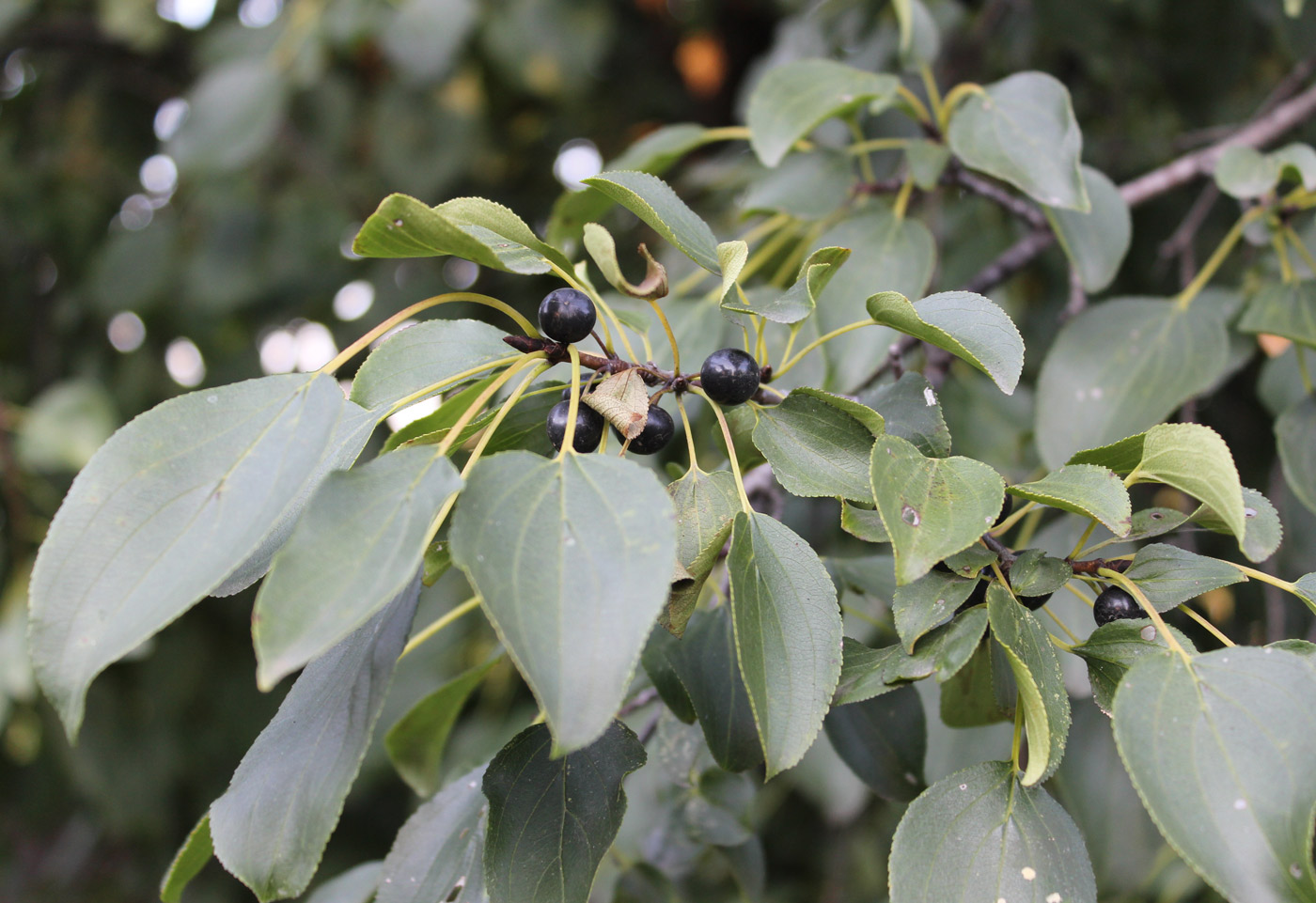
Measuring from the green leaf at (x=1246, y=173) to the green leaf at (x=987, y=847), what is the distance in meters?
0.60

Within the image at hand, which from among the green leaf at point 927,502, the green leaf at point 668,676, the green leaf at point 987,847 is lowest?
the green leaf at point 668,676

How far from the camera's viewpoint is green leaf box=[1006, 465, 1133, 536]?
1.41ft

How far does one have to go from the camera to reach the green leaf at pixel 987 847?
1.48ft

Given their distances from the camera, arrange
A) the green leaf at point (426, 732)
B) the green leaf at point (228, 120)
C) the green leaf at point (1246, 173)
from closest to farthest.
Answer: the green leaf at point (426, 732)
the green leaf at point (1246, 173)
the green leaf at point (228, 120)

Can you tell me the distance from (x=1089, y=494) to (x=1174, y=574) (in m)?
0.08

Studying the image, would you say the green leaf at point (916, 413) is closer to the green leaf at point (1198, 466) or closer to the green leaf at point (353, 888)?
the green leaf at point (1198, 466)

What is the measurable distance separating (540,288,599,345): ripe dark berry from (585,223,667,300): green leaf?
0.08 feet

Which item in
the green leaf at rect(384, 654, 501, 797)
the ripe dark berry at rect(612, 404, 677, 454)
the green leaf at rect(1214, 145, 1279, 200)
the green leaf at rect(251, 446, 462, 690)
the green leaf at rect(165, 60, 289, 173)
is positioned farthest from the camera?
the green leaf at rect(165, 60, 289, 173)

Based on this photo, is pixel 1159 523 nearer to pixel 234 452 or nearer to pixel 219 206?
pixel 234 452

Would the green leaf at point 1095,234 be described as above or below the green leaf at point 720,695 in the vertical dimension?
above

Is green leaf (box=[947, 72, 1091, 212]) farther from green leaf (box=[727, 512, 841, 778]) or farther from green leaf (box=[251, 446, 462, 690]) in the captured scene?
green leaf (box=[251, 446, 462, 690])

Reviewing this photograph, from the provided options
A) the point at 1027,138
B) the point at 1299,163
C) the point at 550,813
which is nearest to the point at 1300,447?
the point at 1299,163

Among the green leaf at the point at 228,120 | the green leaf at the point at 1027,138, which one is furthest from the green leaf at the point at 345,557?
the green leaf at the point at 228,120

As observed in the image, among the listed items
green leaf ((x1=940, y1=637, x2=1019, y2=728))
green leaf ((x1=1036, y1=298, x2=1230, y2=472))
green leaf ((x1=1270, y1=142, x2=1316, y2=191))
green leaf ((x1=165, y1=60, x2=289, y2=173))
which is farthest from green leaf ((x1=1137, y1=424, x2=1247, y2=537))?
green leaf ((x1=165, y1=60, x2=289, y2=173))
